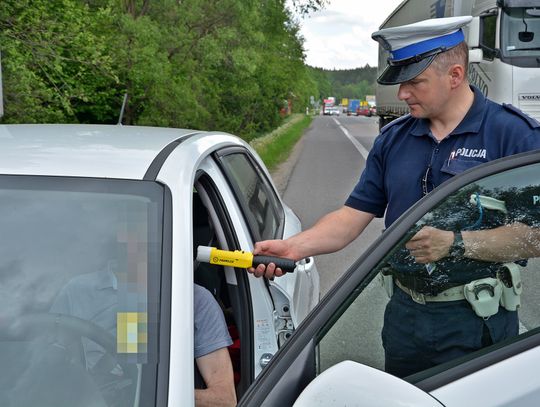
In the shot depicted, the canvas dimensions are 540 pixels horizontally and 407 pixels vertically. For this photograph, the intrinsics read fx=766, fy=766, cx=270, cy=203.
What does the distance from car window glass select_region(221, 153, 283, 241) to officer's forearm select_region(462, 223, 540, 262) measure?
4.74 ft

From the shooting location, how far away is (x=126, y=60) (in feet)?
47.4

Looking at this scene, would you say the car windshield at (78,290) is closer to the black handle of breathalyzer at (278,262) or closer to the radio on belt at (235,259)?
the radio on belt at (235,259)

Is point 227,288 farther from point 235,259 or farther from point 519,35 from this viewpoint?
point 519,35

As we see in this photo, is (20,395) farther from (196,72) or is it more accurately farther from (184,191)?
(196,72)

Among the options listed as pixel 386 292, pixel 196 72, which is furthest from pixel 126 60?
pixel 386 292

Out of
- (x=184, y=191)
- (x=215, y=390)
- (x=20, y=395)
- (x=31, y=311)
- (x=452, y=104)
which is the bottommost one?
(x=215, y=390)

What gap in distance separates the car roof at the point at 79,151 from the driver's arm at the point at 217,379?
691 mm

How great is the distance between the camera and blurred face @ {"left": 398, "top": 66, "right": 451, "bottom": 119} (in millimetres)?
2537

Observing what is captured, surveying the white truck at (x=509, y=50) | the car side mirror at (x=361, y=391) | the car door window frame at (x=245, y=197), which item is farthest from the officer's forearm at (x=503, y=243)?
the white truck at (x=509, y=50)

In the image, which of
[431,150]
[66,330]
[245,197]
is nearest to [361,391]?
[66,330]

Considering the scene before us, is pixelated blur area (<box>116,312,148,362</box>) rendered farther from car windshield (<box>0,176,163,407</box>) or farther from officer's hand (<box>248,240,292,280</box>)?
officer's hand (<box>248,240,292,280</box>)

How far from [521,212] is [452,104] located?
824mm

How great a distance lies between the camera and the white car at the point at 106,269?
78.5 inches

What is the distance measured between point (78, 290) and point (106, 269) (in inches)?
3.9
